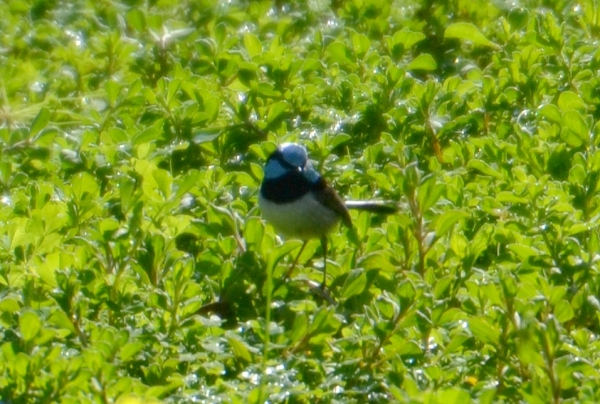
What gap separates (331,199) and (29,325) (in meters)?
1.82

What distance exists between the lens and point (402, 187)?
352 centimetres

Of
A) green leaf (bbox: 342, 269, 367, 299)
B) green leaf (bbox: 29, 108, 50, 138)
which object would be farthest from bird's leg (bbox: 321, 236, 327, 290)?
green leaf (bbox: 29, 108, 50, 138)

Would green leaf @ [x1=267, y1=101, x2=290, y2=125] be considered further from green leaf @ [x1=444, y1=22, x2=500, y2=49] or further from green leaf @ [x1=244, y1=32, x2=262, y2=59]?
green leaf @ [x1=444, y1=22, x2=500, y2=49]

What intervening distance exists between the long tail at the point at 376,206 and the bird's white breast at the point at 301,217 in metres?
0.09

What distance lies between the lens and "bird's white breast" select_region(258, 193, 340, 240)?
460 cm

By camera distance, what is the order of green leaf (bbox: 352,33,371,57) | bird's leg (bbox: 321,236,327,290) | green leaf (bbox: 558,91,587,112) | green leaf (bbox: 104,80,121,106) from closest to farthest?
bird's leg (bbox: 321,236,327,290)
green leaf (bbox: 558,91,587,112)
green leaf (bbox: 104,80,121,106)
green leaf (bbox: 352,33,371,57)

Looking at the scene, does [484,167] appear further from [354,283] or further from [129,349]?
[129,349]

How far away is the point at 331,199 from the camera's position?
4.62 m

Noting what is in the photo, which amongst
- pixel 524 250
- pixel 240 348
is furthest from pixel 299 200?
pixel 240 348

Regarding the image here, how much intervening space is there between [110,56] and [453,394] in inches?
163

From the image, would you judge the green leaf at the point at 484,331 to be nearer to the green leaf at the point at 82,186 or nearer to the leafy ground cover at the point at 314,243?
the leafy ground cover at the point at 314,243

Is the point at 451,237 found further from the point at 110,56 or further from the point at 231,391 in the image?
the point at 110,56

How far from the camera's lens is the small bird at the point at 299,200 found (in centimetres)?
455

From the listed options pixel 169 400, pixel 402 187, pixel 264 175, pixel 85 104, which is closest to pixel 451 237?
pixel 402 187
